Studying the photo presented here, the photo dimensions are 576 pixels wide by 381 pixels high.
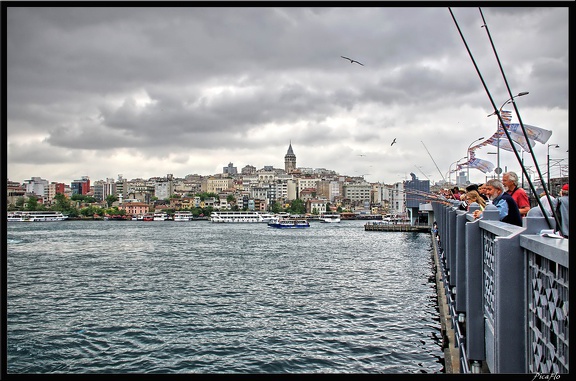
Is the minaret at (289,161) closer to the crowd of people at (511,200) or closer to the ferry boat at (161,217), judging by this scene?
the ferry boat at (161,217)

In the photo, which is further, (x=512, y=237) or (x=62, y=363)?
(x=62, y=363)

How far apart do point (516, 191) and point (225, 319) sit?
904cm

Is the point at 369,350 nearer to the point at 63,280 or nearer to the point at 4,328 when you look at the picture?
the point at 4,328

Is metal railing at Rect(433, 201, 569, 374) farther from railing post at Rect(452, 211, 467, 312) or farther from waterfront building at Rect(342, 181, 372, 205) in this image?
waterfront building at Rect(342, 181, 372, 205)

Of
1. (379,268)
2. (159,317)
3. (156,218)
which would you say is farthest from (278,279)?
(156,218)

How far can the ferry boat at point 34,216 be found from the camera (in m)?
87.4

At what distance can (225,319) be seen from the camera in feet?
40.7

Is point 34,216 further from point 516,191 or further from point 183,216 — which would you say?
point 516,191

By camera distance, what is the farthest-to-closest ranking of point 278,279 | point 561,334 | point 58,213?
point 58,213 < point 278,279 < point 561,334

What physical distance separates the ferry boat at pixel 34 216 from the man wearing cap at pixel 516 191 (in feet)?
304

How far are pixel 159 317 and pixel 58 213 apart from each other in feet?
288

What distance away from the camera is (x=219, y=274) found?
20.3 m

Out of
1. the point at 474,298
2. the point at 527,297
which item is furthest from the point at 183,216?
the point at 527,297

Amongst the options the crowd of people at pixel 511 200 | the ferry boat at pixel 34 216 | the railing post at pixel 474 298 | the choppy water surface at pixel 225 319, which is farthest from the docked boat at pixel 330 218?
the railing post at pixel 474 298
